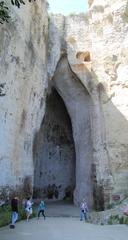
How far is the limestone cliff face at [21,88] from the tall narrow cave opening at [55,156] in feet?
20.1

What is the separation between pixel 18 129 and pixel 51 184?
35.1 ft

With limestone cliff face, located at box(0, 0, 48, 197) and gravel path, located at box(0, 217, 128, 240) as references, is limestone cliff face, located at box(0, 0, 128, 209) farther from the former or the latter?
gravel path, located at box(0, 217, 128, 240)

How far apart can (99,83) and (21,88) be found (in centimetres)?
568

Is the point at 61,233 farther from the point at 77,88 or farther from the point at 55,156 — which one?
the point at 55,156

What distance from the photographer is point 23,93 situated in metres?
19.2

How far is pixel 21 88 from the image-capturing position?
18875 mm

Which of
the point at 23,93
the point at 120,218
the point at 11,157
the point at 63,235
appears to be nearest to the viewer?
the point at 63,235

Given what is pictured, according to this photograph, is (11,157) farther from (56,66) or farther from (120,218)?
(56,66)

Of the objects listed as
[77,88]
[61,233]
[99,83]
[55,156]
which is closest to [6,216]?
[61,233]

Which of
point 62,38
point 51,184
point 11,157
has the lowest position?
point 51,184

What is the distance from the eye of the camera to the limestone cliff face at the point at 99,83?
2062cm

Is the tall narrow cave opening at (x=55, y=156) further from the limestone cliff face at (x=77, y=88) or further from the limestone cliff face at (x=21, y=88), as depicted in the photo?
the limestone cliff face at (x=21, y=88)

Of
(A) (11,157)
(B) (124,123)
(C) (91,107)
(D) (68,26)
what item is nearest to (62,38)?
(D) (68,26)

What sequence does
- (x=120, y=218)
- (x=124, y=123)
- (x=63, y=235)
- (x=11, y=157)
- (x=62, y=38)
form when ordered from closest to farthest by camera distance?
(x=63, y=235) < (x=120, y=218) < (x=11, y=157) < (x=124, y=123) < (x=62, y=38)
